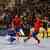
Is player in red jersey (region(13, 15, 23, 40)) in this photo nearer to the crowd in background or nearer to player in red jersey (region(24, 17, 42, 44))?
the crowd in background

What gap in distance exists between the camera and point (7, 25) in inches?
276

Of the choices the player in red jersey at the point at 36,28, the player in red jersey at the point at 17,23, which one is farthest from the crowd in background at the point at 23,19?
the player in red jersey at the point at 36,28

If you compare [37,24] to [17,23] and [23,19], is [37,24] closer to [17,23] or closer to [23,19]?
[17,23]

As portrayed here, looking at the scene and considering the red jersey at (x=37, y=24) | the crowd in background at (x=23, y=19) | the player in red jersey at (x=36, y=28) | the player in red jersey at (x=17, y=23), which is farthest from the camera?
the crowd in background at (x=23, y=19)

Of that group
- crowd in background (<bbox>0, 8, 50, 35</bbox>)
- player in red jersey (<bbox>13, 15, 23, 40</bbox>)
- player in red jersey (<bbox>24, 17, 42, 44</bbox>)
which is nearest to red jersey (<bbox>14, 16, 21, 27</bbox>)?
player in red jersey (<bbox>13, 15, 23, 40</bbox>)

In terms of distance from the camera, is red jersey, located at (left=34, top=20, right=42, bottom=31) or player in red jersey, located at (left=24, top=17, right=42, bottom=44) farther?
red jersey, located at (left=34, top=20, right=42, bottom=31)

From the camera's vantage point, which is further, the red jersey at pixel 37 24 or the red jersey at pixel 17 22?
the red jersey at pixel 17 22

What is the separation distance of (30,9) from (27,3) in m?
0.22

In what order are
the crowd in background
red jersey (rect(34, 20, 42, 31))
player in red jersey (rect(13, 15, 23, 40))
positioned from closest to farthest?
1. red jersey (rect(34, 20, 42, 31))
2. player in red jersey (rect(13, 15, 23, 40))
3. the crowd in background

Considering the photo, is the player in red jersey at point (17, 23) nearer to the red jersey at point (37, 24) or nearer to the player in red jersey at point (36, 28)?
the player in red jersey at point (36, 28)

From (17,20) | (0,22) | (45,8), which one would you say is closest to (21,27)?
(17,20)

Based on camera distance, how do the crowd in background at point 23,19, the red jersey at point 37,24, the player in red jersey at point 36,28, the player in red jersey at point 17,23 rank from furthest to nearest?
the crowd in background at point 23,19 → the player in red jersey at point 17,23 → the red jersey at point 37,24 → the player in red jersey at point 36,28

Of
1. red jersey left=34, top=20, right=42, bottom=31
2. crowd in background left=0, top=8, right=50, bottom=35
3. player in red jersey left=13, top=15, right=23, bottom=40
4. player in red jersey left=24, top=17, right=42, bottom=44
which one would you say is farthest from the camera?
crowd in background left=0, top=8, right=50, bottom=35

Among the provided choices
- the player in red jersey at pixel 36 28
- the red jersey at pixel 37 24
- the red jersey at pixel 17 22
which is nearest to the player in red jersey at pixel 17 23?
the red jersey at pixel 17 22
